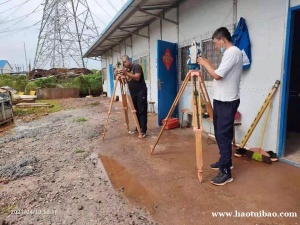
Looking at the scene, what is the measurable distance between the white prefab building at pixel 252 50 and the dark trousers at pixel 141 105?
0.81m

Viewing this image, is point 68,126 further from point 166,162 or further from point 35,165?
point 166,162

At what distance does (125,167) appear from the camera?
11.0ft

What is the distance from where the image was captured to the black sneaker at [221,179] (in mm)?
2627

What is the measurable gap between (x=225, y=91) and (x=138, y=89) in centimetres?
251

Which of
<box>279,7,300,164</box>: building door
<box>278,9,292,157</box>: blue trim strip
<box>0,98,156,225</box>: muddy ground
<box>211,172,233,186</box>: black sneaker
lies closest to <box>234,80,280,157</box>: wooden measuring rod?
<box>278,9,292,157</box>: blue trim strip

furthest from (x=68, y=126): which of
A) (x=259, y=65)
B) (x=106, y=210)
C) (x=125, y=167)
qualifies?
(x=259, y=65)

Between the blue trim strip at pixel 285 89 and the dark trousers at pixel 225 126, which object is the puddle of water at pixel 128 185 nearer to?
the dark trousers at pixel 225 126

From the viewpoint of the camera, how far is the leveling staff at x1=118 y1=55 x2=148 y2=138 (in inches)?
184

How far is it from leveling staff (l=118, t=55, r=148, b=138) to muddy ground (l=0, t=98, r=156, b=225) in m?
1.01

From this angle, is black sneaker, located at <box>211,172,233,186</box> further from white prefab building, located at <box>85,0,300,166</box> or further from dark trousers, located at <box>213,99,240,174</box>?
white prefab building, located at <box>85,0,300,166</box>

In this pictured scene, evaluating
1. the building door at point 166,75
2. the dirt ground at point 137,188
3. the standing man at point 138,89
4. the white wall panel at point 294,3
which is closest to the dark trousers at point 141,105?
the standing man at point 138,89

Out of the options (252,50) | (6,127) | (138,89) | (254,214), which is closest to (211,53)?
(252,50)

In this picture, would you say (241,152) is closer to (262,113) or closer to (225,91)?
(262,113)

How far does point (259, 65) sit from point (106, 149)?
2.83m
